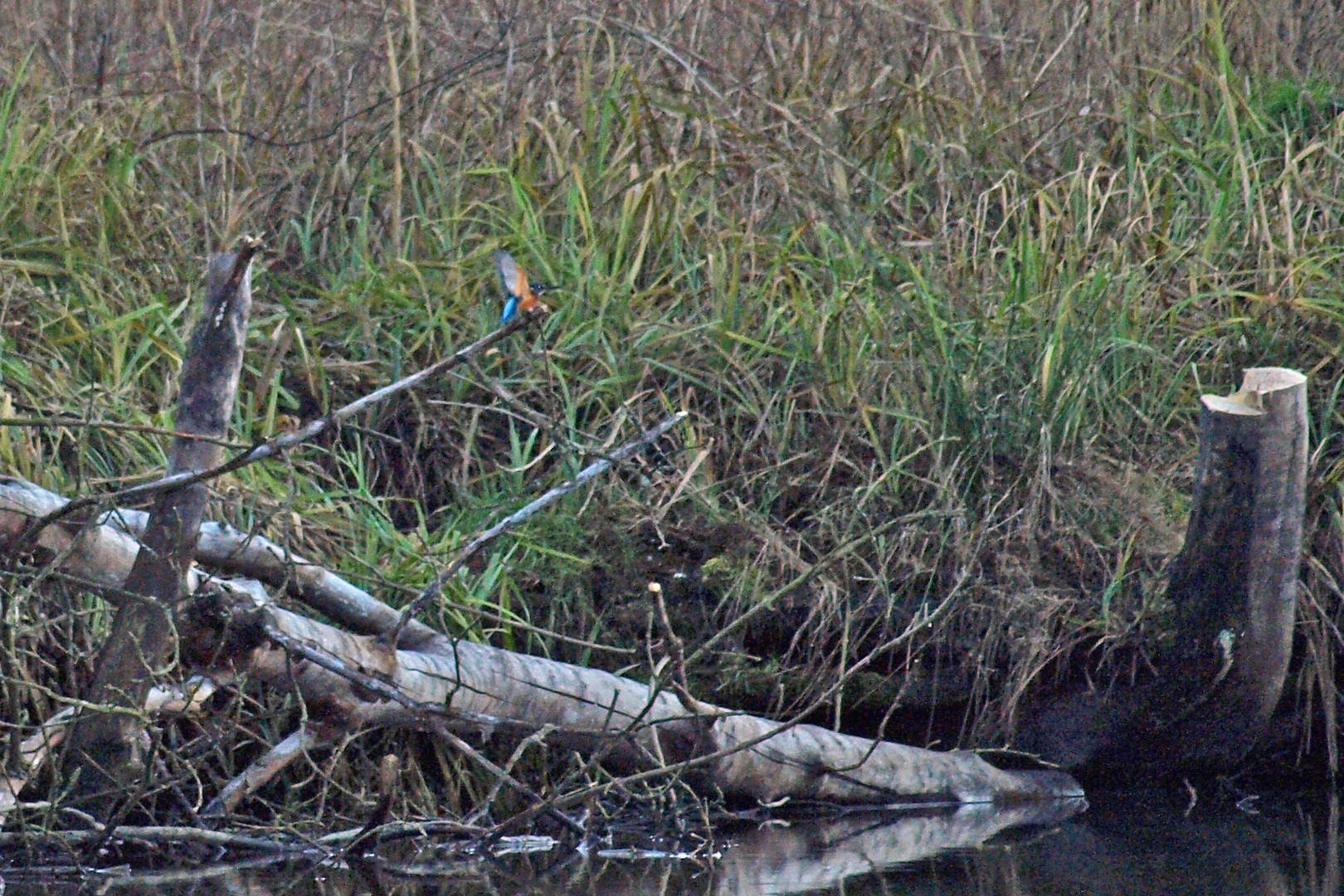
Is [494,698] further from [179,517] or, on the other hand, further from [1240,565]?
[1240,565]

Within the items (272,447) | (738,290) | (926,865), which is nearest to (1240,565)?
(926,865)

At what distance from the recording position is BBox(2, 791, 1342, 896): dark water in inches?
128

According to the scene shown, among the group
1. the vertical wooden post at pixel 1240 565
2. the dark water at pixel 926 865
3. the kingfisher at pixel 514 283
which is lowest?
the dark water at pixel 926 865

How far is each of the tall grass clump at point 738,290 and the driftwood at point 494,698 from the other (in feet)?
0.59

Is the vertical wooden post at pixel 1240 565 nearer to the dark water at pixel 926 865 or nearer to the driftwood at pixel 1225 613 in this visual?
the driftwood at pixel 1225 613

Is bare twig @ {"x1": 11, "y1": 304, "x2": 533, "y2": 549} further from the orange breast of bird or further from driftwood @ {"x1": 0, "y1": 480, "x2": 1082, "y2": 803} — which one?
the orange breast of bird

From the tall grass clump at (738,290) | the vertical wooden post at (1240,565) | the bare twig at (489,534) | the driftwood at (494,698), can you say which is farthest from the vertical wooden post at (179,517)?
the vertical wooden post at (1240,565)

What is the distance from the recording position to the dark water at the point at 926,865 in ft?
10.7

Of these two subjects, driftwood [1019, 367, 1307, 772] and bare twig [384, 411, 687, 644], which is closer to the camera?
bare twig [384, 411, 687, 644]

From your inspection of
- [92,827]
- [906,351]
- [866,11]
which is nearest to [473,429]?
[906,351]

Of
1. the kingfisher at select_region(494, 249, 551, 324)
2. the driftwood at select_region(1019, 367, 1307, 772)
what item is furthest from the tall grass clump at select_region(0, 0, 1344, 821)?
the kingfisher at select_region(494, 249, 551, 324)

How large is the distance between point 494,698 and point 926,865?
0.93 metres

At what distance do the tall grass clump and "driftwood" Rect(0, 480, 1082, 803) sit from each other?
0.18m

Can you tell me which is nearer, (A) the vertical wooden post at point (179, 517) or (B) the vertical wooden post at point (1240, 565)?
(A) the vertical wooden post at point (179, 517)
